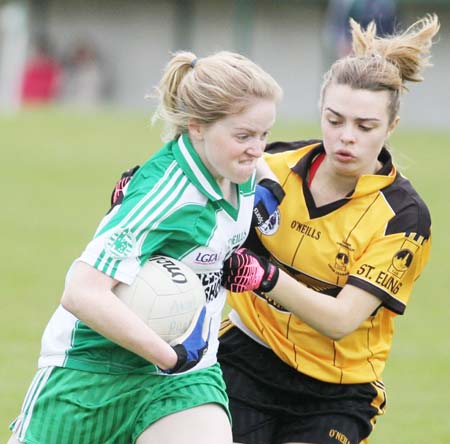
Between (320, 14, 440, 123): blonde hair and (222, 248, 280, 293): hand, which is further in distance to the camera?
(320, 14, 440, 123): blonde hair

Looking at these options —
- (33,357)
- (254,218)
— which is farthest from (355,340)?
(33,357)

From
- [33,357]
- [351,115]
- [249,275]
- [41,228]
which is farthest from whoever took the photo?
[41,228]

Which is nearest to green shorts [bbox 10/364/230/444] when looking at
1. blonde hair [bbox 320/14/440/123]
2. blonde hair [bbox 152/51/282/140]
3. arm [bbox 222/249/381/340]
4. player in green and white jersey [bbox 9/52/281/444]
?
player in green and white jersey [bbox 9/52/281/444]

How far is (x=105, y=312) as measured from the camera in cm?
388

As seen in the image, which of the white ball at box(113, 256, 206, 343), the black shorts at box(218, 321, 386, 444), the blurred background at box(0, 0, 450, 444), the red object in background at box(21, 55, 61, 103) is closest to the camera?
the white ball at box(113, 256, 206, 343)

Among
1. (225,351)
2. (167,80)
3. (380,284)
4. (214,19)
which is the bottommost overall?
(214,19)

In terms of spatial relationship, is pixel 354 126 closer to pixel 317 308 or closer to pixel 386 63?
pixel 386 63

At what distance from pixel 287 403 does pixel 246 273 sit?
94 cm

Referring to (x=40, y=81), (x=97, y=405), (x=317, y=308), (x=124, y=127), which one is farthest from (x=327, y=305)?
(x=40, y=81)

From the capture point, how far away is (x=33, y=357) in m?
7.34

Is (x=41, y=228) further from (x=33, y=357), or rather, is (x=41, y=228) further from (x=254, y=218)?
(x=254, y=218)

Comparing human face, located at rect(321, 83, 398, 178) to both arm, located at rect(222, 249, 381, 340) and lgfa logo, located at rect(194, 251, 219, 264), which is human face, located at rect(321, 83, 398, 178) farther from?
lgfa logo, located at rect(194, 251, 219, 264)

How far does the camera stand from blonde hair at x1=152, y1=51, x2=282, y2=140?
413 centimetres

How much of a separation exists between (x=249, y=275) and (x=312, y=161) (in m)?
0.86
